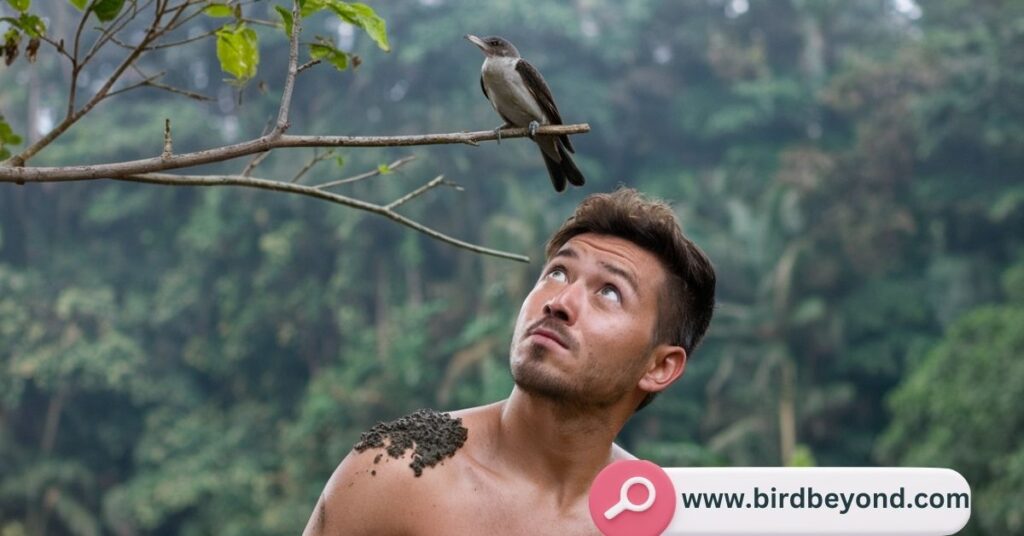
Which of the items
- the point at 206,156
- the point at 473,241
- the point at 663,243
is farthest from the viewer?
the point at 473,241

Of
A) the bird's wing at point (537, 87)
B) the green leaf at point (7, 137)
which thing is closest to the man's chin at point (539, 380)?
the green leaf at point (7, 137)

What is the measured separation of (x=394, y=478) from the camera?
1892mm

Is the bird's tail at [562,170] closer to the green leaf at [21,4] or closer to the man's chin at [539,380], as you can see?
the man's chin at [539,380]

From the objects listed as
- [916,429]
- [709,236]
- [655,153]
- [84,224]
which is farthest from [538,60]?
[916,429]

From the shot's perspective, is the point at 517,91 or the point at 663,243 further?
the point at 517,91

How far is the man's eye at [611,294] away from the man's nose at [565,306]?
0.16 feet

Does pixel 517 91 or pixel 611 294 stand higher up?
pixel 517 91

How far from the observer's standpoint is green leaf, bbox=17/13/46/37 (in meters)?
1.84

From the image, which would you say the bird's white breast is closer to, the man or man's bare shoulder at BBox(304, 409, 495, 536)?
the man

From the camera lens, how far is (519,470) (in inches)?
76.7

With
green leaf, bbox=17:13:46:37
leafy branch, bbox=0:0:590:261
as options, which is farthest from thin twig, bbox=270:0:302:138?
green leaf, bbox=17:13:46:37

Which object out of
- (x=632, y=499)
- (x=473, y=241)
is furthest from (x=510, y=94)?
(x=473, y=241)

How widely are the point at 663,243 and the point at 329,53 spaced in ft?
1.79

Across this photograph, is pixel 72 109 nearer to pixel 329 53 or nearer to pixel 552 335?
pixel 329 53
